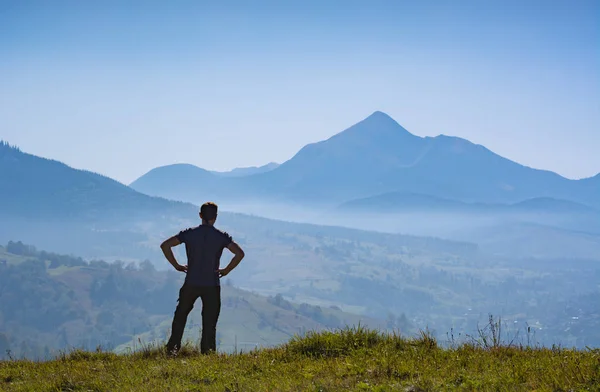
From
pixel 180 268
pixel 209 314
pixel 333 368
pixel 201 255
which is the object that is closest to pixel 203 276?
pixel 201 255

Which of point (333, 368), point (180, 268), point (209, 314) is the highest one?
point (180, 268)

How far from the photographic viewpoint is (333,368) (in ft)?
25.9

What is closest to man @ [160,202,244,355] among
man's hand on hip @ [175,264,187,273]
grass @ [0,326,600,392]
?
man's hand on hip @ [175,264,187,273]

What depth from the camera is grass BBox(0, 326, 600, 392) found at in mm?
6879

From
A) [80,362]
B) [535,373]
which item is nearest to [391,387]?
[535,373]

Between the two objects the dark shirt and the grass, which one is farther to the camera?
the dark shirt

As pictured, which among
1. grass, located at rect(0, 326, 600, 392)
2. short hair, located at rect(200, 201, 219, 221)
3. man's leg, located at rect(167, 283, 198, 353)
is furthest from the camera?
short hair, located at rect(200, 201, 219, 221)

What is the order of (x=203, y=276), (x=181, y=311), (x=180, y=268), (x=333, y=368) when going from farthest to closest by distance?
(x=180, y=268) → (x=181, y=311) → (x=203, y=276) → (x=333, y=368)

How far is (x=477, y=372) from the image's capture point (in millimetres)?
7352

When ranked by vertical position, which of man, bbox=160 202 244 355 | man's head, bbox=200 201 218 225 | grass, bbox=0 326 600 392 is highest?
man's head, bbox=200 201 218 225

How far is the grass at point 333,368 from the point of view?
22.6 ft

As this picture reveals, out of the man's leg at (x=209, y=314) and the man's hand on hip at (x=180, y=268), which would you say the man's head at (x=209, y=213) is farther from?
the man's leg at (x=209, y=314)

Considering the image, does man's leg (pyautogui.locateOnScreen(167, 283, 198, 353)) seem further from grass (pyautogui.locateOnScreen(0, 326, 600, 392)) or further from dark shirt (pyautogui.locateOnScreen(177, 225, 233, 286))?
grass (pyautogui.locateOnScreen(0, 326, 600, 392))

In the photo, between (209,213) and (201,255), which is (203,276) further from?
(209,213)
